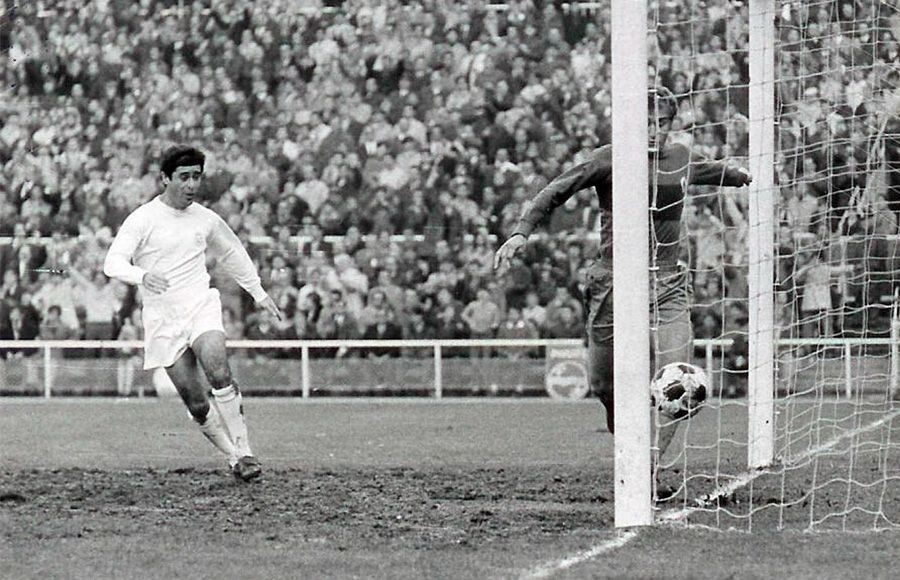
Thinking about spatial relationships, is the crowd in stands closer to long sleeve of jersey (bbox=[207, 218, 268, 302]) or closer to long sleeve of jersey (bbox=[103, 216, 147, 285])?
long sleeve of jersey (bbox=[207, 218, 268, 302])

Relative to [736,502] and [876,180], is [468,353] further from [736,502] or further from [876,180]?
[736,502]

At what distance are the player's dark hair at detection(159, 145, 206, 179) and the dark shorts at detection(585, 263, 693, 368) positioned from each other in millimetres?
2745

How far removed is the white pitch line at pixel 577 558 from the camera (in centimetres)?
678

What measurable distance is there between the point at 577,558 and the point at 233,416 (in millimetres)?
4014

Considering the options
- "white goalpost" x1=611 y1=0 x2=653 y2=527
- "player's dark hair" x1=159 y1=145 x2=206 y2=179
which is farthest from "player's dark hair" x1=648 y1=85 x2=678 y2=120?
"player's dark hair" x1=159 y1=145 x2=206 y2=179

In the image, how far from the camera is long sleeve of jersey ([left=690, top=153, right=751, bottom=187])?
938 cm

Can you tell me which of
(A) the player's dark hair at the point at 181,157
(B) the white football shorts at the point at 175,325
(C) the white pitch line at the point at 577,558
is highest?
(A) the player's dark hair at the point at 181,157

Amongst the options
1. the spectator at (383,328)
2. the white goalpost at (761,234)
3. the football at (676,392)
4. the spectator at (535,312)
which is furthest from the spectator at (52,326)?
the football at (676,392)

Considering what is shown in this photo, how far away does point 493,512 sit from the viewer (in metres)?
8.90

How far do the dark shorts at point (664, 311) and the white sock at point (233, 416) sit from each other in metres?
2.54

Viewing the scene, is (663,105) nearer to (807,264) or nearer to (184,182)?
(184,182)

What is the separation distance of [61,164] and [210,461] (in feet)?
34.5

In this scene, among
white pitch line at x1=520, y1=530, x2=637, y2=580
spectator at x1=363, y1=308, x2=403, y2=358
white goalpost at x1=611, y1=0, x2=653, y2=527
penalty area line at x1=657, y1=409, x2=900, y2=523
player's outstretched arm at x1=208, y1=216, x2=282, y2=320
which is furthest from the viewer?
spectator at x1=363, y1=308, x2=403, y2=358

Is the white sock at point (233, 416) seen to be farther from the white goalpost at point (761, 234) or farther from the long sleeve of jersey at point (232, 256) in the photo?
the white goalpost at point (761, 234)
